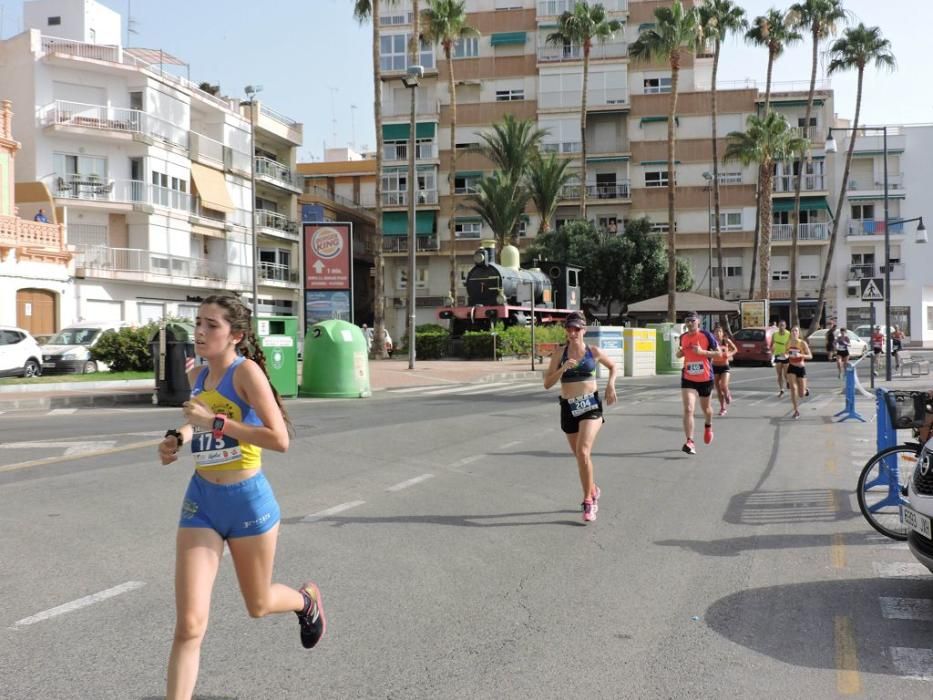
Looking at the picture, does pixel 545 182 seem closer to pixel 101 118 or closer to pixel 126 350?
pixel 101 118

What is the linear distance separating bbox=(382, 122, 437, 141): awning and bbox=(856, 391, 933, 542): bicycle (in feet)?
182

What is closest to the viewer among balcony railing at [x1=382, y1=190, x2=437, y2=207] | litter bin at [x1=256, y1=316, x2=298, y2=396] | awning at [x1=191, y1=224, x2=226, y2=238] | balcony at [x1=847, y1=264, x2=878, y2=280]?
litter bin at [x1=256, y1=316, x2=298, y2=396]

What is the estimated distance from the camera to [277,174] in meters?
53.6

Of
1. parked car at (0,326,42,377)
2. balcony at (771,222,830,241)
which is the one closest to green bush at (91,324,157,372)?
parked car at (0,326,42,377)

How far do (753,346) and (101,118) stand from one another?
28530 millimetres

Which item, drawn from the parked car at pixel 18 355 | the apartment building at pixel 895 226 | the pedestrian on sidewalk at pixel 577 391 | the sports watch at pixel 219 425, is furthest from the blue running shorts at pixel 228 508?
the apartment building at pixel 895 226

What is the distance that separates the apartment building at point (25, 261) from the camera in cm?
3234

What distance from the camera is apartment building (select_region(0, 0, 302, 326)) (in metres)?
39.0

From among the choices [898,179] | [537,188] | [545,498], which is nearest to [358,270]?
[537,188]

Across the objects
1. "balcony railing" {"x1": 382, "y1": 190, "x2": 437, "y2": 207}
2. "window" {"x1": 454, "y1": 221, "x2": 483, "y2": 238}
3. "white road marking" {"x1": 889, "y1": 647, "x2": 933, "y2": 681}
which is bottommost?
"white road marking" {"x1": 889, "y1": 647, "x2": 933, "y2": 681}

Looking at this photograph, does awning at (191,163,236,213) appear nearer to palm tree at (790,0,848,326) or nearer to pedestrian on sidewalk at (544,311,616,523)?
palm tree at (790,0,848,326)

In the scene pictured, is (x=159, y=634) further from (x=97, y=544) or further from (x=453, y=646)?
(x=97, y=544)

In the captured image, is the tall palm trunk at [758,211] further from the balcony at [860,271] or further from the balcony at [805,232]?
the balcony at [860,271]

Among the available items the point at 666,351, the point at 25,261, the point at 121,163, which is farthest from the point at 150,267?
the point at 666,351
